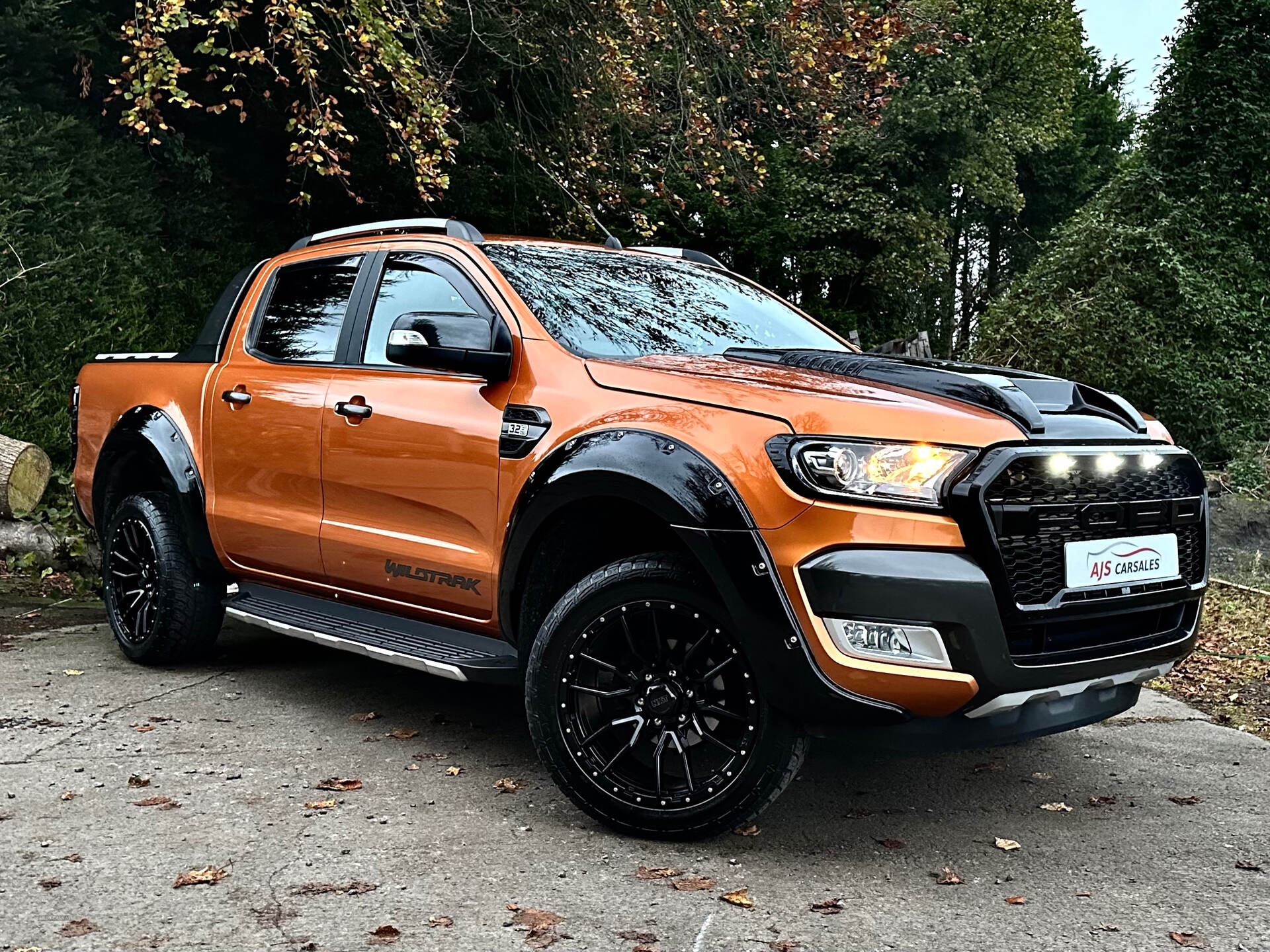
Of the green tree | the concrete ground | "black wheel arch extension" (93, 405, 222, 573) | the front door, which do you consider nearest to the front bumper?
the concrete ground

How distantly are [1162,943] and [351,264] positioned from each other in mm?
3829

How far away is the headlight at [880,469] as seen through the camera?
337 centimetres

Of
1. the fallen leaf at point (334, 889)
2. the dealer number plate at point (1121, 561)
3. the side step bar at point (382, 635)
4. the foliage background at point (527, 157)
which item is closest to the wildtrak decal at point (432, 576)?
the side step bar at point (382, 635)

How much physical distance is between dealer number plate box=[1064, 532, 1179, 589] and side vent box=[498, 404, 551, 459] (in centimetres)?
166

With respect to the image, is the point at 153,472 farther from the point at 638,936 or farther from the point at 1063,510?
the point at 1063,510

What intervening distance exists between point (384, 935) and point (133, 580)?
349cm

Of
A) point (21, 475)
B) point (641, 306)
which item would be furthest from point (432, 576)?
point (21, 475)

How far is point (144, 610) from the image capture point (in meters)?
5.90

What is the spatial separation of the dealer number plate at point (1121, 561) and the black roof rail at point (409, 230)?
2.51 metres

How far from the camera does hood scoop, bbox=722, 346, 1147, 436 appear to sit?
11.8ft

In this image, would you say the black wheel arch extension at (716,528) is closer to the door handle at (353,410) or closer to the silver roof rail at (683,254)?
the door handle at (353,410)

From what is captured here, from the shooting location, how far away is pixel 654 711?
12.2 ft

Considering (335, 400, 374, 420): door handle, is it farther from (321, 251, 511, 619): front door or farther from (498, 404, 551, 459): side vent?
(498, 404, 551, 459): side vent

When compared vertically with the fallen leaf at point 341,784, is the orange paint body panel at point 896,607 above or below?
above
